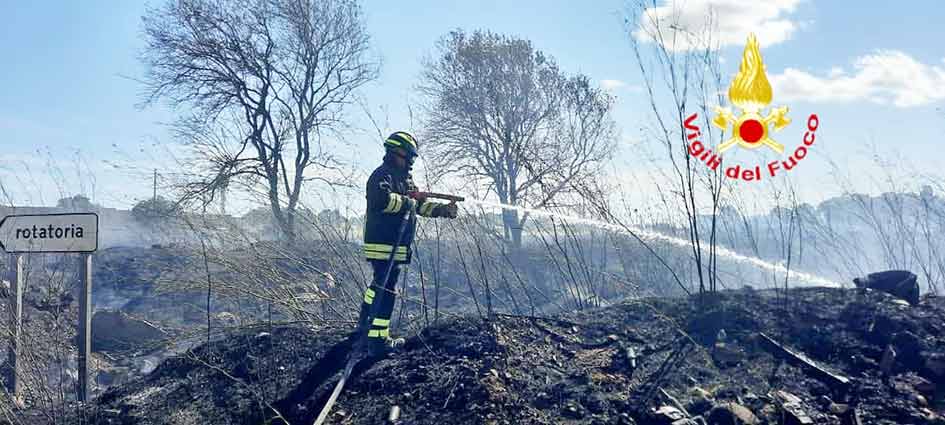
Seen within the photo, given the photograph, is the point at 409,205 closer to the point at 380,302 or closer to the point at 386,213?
the point at 386,213

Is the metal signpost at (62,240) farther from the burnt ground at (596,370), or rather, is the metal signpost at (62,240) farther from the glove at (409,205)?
the glove at (409,205)

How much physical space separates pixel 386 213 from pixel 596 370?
85.7 inches

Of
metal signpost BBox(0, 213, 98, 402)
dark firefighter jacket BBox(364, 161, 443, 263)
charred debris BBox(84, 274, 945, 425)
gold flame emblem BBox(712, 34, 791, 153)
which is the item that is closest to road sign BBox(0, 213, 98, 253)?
metal signpost BBox(0, 213, 98, 402)

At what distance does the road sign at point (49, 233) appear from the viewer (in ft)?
16.7

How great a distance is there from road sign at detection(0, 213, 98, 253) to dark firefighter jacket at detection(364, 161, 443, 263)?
2.15 meters

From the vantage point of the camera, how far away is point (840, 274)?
7.27 metres

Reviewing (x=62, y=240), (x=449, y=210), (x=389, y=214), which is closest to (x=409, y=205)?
(x=389, y=214)

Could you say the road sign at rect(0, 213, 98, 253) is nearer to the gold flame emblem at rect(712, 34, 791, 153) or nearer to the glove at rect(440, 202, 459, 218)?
the glove at rect(440, 202, 459, 218)

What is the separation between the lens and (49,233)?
5.16 m

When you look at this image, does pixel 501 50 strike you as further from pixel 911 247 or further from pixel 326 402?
pixel 326 402

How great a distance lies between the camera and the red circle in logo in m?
5.54

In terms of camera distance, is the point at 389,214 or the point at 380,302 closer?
the point at 380,302

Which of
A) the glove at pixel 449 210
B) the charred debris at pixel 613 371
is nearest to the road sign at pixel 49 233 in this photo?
the charred debris at pixel 613 371

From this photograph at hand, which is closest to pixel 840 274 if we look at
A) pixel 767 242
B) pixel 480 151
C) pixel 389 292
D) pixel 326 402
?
pixel 767 242
